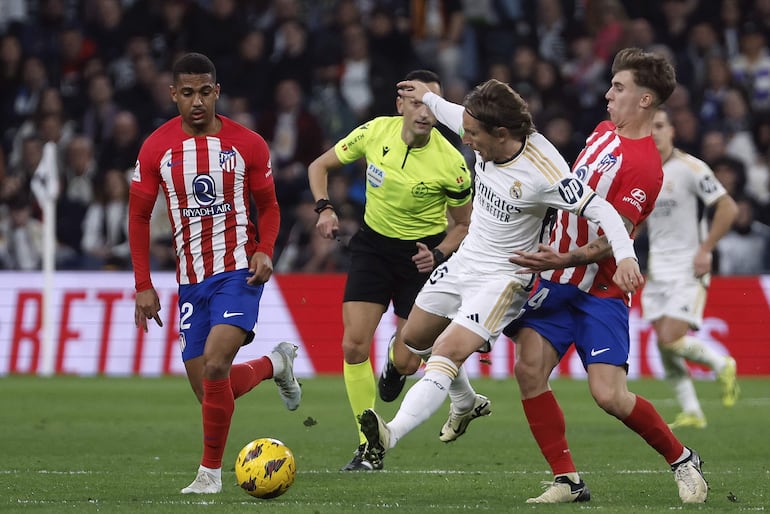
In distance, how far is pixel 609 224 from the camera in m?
6.92

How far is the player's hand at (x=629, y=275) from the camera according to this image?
22.2 ft

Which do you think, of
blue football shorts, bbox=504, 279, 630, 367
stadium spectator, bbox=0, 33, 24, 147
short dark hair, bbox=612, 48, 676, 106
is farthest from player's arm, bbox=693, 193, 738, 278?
stadium spectator, bbox=0, 33, 24, 147

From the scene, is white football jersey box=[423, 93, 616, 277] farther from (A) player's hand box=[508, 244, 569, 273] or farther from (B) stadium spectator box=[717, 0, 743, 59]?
(B) stadium spectator box=[717, 0, 743, 59]

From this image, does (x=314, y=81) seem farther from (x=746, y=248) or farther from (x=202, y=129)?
(x=202, y=129)

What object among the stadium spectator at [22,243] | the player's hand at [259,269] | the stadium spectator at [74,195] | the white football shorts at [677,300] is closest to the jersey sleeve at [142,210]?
the player's hand at [259,269]

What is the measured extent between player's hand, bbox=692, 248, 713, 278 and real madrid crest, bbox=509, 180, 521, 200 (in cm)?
537

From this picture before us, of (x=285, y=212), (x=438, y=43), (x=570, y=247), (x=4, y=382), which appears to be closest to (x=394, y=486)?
(x=570, y=247)

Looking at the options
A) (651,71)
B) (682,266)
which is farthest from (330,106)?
(651,71)

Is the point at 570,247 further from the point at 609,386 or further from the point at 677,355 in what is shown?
the point at 677,355

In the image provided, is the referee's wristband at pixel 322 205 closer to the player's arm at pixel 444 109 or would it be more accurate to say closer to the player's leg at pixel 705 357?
the player's arm at pixel 444 109

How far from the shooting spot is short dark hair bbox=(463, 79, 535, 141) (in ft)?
23.2

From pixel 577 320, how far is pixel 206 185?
2237 millimetres

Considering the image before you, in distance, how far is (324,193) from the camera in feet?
30.6

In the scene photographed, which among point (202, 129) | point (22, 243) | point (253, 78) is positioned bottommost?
point (22, 243)
